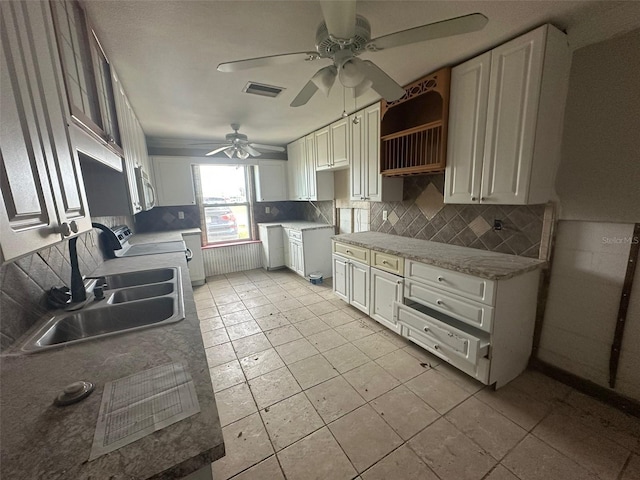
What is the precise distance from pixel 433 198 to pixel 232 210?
3604 millimetres

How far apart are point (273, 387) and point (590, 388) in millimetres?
2211

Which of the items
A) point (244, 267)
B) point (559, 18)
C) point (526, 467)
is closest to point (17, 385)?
point (526, 467)

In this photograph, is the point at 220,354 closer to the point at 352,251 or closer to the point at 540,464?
the point at 352,251

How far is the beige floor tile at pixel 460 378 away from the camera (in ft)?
6.07

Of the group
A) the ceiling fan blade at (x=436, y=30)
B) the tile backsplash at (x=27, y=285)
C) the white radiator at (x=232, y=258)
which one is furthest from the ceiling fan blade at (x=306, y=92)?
the white radiator at (x=232, y=258)

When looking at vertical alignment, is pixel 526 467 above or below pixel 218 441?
below

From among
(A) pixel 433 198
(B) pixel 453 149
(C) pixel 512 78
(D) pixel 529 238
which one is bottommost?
(D) pixel 529 238

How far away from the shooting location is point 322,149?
3697 millimetres

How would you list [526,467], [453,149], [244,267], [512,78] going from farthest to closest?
1. [244,267]
2. [453,149]
3. [512,78]
4. [526,467]

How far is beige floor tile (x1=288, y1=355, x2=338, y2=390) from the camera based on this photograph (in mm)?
1958

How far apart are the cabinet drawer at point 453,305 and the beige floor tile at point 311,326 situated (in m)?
0.98

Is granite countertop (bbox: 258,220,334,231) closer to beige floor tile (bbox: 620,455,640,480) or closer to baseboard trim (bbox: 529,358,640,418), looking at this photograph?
baseboard trim (bbox: 529,358,640,418)

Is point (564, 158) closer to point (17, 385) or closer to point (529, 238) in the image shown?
point (529, 238)

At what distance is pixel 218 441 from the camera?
578 mm
